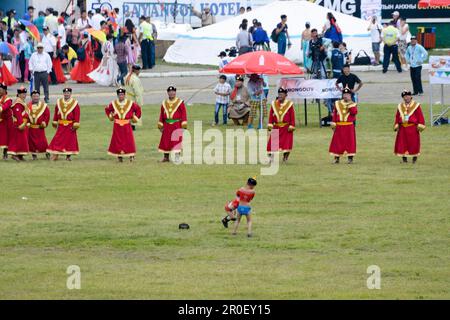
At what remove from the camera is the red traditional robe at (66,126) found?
27609 mm

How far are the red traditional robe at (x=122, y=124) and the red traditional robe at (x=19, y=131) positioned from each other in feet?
5.68

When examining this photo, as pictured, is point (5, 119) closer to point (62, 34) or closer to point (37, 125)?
point (37, 125)

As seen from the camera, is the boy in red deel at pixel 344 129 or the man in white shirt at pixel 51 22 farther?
the man in white shirt at pixel 51 22

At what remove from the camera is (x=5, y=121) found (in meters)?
28.1

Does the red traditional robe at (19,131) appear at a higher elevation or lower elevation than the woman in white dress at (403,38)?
lower

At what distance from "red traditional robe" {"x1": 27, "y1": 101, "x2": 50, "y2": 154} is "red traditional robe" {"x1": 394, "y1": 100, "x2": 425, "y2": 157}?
23.8 feet

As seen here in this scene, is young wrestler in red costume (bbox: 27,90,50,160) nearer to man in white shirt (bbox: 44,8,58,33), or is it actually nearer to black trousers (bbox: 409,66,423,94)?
black trousers (bbox: 409,66,423,94)

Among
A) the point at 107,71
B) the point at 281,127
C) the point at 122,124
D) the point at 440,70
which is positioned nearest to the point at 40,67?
the point at 107,71

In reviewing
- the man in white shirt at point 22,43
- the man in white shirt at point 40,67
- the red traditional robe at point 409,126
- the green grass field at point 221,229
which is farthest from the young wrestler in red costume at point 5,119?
the man in white shirt at point 22,43

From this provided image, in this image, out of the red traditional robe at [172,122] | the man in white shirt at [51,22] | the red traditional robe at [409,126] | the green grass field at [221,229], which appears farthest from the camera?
the man in white shirt at [51,22]

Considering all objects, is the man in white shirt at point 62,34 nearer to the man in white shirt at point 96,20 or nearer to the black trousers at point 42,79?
the man in white shirt at point 96,20

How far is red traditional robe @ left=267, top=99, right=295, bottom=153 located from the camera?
27547 millimetres

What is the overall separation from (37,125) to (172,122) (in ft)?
9.33

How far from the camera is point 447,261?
58.1 ft
